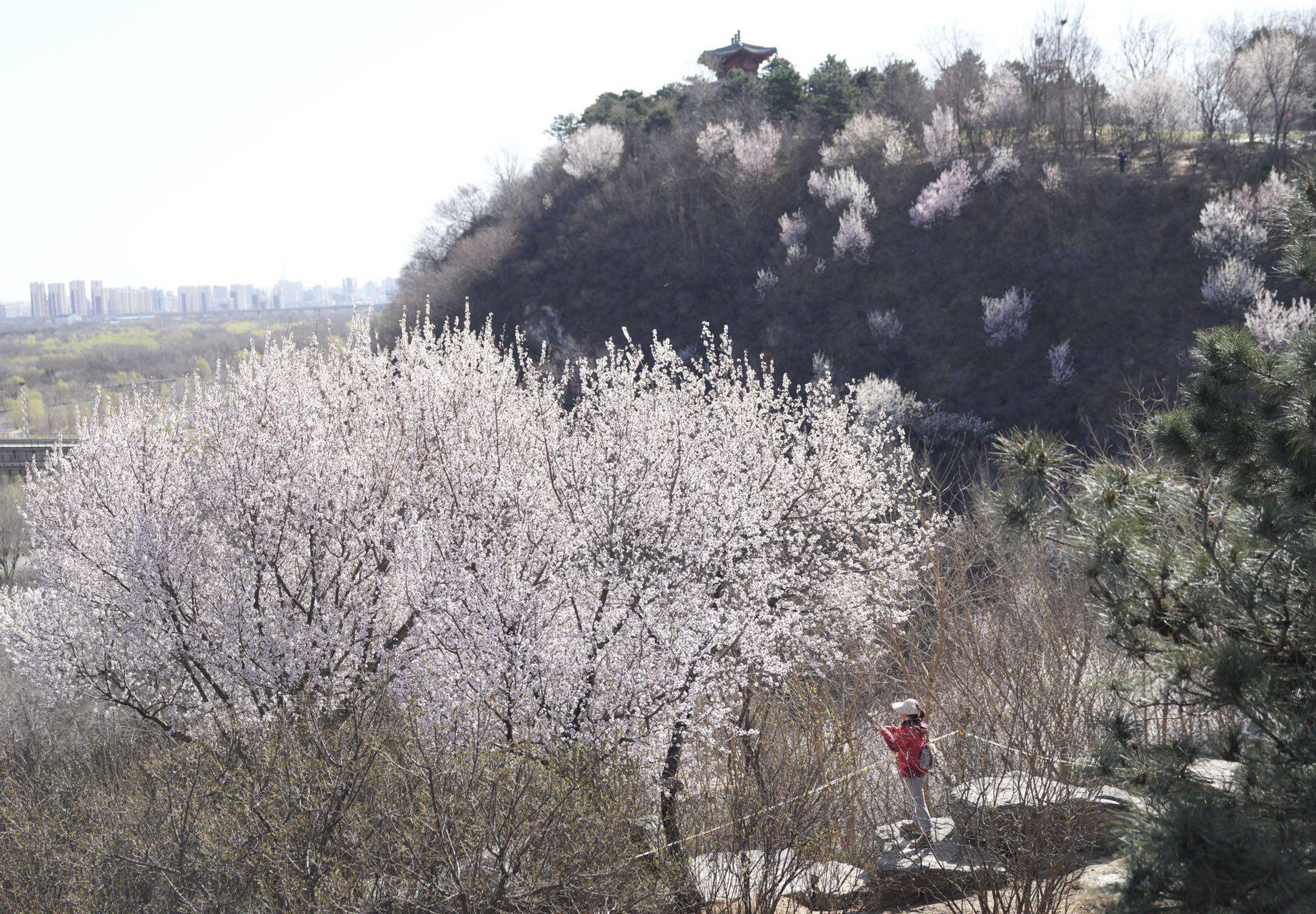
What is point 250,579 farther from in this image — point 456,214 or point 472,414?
point 456,214

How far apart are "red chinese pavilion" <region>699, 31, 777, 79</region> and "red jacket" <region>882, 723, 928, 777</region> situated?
69.5 metres

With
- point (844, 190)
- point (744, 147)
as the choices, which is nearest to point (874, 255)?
point (844, 190)

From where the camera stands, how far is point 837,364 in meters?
40.3

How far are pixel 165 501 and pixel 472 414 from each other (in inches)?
162

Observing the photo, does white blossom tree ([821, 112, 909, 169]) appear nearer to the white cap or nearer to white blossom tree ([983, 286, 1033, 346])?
white blossom tree ([983, 286, 1033, 346])

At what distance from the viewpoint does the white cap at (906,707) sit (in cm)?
846

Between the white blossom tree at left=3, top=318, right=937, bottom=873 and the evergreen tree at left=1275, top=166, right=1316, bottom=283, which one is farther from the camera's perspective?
the white blossom tree at left=3, top=318, right=937, bottom=873

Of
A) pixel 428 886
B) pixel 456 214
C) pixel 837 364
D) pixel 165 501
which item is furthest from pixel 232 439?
pixel 456 214

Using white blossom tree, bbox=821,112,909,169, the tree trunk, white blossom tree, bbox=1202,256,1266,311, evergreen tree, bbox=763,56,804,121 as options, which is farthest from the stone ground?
evergreen tree, bbox=763,56,804,121

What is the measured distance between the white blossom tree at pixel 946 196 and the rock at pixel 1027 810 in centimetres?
3721

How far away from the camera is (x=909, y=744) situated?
862 cm

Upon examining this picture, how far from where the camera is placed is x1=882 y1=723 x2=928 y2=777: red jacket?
862 centimetres

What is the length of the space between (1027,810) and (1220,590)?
14.6ft

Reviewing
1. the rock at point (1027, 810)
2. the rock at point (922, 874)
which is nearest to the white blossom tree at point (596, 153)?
the rock at point (1027, 810)
